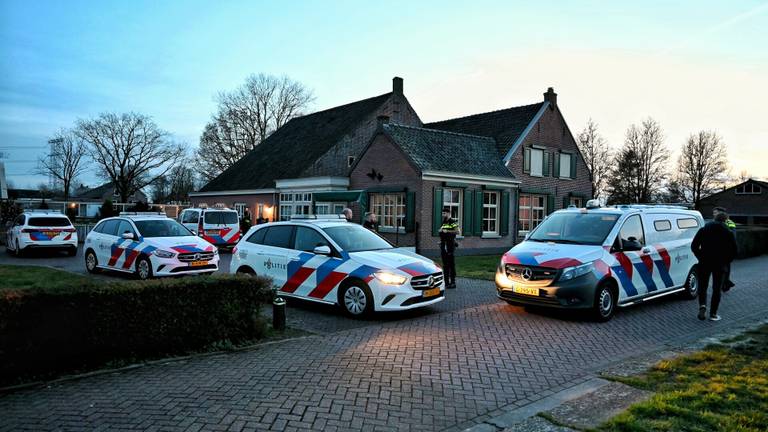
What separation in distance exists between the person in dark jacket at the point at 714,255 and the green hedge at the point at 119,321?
7.51 m

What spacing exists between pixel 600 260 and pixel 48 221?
19017 mm

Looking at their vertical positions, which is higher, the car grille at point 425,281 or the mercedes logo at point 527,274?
the mercedes logo at point 527,274

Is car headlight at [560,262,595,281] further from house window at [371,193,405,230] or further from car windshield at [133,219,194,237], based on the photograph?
house window at [371,193,405,230]

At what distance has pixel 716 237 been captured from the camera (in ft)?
29.5

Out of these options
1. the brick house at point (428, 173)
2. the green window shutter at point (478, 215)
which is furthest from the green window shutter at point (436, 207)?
the green window shutter at point (478, 215)

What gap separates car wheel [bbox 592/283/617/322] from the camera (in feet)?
27.8

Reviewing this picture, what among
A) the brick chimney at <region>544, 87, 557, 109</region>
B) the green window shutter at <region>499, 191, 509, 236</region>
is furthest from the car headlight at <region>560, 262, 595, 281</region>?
the brick chimney at <region>544, 87, 557, 109</region>

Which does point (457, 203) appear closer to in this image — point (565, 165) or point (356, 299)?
point (565, 165)

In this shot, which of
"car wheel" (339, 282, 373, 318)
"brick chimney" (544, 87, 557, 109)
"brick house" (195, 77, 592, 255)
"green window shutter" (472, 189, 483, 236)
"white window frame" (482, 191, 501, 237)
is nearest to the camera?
"car wheel" (339, 282, 373, 318)

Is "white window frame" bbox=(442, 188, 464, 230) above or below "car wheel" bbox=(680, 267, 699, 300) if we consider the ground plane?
above

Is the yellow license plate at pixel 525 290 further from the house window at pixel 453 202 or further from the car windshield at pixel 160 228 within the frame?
the house window at pixel 453 202

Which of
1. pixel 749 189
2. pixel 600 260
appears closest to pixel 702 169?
pixel 749 189

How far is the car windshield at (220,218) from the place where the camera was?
21255 millimetres

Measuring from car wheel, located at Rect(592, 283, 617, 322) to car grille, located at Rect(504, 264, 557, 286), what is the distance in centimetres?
80
